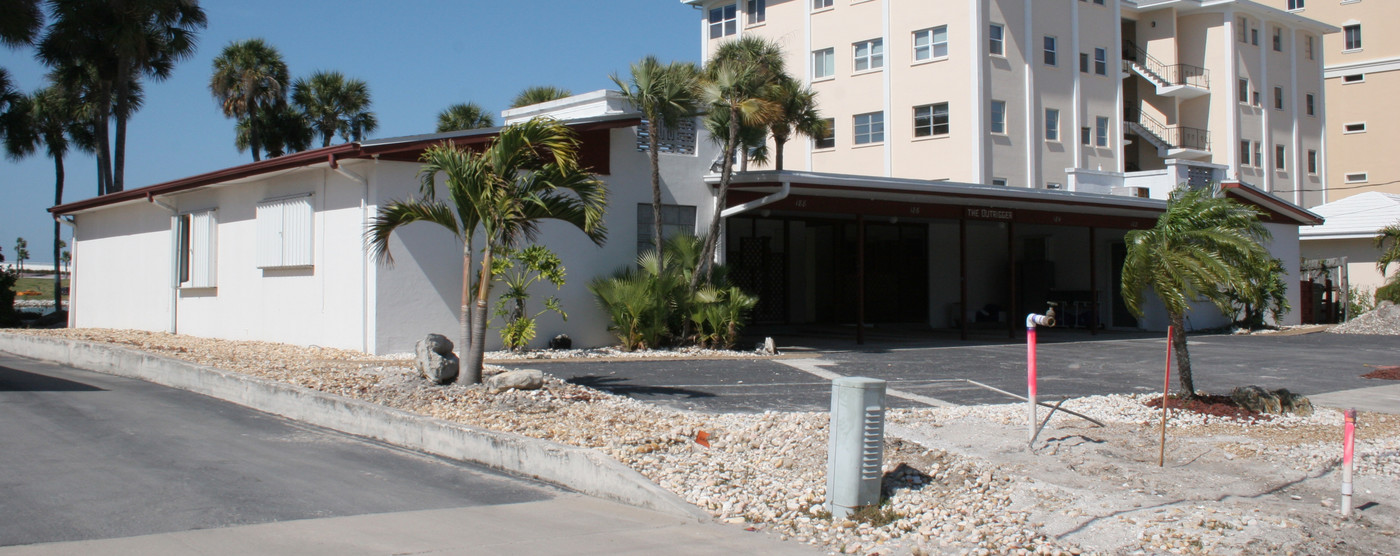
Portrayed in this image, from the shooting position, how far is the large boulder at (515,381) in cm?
1020

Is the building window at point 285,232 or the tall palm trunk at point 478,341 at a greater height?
the building window at point 285,232

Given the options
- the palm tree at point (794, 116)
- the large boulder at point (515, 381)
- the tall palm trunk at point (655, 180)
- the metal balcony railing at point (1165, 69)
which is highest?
the metal balcony railing at point (1165, 69)

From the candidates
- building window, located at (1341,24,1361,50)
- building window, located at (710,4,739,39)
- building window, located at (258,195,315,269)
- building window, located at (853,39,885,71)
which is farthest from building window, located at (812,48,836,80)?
building window, located at (1341,24,1361,50)

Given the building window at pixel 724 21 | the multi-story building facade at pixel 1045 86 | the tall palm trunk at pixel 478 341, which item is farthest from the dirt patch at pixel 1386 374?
the building window at pixel 724 21

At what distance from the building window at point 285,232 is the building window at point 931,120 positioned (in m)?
23.8

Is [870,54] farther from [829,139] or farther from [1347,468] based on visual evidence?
[1347,468]

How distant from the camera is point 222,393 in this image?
1170 centimetres

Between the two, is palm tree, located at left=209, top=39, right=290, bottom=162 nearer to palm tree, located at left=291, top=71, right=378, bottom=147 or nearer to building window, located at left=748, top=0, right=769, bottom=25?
palm tree, located at left=291, top=71, right=378, bottom=147

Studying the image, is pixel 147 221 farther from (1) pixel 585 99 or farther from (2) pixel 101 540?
(2) pixel 101 540

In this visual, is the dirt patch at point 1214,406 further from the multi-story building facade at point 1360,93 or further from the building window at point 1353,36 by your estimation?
the building window at point 1353,36

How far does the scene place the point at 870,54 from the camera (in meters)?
36.6

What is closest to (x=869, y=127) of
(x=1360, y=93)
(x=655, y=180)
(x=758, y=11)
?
(x=758, y=11)

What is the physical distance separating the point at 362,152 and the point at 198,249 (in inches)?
267

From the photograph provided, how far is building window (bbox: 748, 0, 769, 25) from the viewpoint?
40.0m
